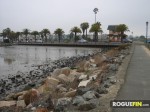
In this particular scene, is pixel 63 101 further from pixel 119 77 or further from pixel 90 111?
pixel 119 77

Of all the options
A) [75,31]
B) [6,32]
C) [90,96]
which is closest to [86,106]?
[90,96]

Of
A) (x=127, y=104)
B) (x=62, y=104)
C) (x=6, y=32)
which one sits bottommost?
(x=62, y=104)

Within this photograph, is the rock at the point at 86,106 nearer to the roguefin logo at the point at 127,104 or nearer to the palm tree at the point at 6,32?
the roguefin logo at the point at 127,104

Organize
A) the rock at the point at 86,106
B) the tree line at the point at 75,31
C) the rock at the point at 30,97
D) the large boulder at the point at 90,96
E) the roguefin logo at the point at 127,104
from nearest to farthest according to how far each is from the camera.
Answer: the roguefin logo at the point at 127,104, the rock at the point at 86,106, the large boulder at the point at 90,96, the rock at the point at 30,97, the tree line at the point at 75,31

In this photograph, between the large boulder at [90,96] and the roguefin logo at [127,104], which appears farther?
the large boulder at [90,96]

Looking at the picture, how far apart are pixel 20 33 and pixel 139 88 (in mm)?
141317

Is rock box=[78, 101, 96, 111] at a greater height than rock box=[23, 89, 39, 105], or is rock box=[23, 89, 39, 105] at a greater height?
rock box=[78, 101, 96, 111]

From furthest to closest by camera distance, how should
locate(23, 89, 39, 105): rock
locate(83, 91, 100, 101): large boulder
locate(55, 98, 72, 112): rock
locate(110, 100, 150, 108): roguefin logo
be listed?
locate(23, 89, 39, 105): rock, locate(83, 91, 100, 101): large boulder, locate(55, 98, 72, 112): rock, locate(110, 100, 150, 108): roguefin logo

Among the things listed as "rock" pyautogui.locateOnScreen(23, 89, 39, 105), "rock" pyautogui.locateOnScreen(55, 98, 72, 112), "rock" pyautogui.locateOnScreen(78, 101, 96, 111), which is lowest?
"rock" pyautogui.locateOnScreen(23, 89, 39, 105)

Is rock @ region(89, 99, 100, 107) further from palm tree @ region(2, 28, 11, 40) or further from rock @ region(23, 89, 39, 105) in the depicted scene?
palm tree @ region(2, 28, 11, 40)

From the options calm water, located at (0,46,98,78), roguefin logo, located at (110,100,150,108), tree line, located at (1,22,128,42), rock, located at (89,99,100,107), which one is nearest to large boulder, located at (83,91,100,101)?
rock, located at (89,99,100,107)

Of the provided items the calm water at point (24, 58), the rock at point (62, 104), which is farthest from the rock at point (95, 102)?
the calm water at point (24, 58)

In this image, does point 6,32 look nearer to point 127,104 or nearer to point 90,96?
point 90,96

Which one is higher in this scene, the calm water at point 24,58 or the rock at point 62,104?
the rock at point 62,104
